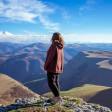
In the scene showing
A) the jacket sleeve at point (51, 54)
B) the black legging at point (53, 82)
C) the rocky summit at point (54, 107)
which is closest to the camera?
the rocky summit at point (54, 107)

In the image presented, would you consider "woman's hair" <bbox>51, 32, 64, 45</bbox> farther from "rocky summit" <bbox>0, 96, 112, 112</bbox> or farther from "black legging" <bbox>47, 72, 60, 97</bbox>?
"rocky summit" <bbox>0, 96, 112, 112</bbox>

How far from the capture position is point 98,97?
156 m

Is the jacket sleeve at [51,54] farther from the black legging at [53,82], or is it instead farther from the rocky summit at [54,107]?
the rocky summit at [54,107]

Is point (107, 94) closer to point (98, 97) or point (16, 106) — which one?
point (98, 97)

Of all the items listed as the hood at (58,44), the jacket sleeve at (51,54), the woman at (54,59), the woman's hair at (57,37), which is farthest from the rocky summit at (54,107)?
the woman's hair at (57,37)

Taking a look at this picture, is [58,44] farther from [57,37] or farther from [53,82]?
[53,82]

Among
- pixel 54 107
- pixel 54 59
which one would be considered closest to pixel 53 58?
pixel 54 59

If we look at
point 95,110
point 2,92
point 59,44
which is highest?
point 59,44

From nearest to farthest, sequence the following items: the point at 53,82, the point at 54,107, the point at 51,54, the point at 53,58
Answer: the point at 54,107, the point at 51,54, the point at 53,58, the point at 53,82

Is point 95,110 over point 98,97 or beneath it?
over

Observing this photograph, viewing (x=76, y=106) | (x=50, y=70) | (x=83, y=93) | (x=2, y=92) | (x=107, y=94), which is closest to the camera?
(x=50, y=70)

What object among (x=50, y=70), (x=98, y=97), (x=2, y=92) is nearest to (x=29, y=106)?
(x=50, y=70)

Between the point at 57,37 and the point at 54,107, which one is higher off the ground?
the point at 57,37

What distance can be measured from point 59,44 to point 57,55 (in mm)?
641
